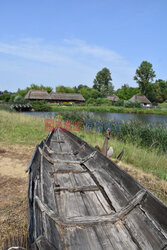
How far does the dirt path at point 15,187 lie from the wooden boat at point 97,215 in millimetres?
765

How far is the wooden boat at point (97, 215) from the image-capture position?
74.6 inches

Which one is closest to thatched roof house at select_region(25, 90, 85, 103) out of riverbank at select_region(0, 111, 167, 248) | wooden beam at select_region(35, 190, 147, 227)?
riverbank at select_region(0, 111, 167, 248)

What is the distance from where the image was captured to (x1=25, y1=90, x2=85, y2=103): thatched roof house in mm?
48562

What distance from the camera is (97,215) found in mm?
2408

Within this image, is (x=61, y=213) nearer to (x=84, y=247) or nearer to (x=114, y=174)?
(x=84, y=247)

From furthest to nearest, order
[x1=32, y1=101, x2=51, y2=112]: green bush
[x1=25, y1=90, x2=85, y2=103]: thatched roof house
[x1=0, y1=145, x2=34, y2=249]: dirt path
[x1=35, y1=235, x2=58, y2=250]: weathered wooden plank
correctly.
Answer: [x1=25, y1=90, x2=85, y2=103]: thatched roof house → [x1=32, y1=101, x2=51, y2=112]: green bush → [x1=0, y1=145, x2=34, y2=249]: dirt path → [x1=35, y1=235, x2=58, y2=250]: weathered wooden plank

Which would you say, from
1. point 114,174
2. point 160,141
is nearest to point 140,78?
point 160,141

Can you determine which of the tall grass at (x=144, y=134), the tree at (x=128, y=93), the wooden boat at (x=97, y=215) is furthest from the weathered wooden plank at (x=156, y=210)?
the tree at (x=128, y=93)

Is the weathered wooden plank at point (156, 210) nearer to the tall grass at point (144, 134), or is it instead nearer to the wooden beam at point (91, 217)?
the wooden beam at point (91, 217)

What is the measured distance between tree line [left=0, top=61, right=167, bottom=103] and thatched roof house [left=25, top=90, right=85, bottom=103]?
3.27 metres

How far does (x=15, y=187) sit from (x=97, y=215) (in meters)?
2.52

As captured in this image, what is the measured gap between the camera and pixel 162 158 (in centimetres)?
667

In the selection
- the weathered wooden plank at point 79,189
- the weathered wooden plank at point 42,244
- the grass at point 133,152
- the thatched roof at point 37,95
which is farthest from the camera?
the thatched roof at point 37,95

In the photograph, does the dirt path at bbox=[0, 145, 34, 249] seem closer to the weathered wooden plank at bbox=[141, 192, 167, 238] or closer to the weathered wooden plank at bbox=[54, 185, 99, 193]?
the weathered wooden plank at bbox=[54, 185, 99, 193]
